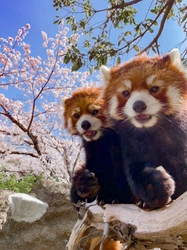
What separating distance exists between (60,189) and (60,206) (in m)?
0.32

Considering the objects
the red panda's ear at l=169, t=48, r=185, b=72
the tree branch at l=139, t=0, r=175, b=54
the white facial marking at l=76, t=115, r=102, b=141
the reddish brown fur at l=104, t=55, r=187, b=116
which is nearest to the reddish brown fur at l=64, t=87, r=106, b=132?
the white facial marking at l=76, t=115, r=102, b=141

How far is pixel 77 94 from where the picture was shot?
A: 10.3 feet

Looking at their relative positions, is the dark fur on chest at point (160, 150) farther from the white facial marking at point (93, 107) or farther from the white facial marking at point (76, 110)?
the white facial marking at point (76, 110)

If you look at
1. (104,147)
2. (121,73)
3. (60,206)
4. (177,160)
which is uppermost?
(121,73)

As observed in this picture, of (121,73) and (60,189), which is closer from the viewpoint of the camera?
(121,73)

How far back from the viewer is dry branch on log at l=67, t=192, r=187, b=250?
5.14 feet

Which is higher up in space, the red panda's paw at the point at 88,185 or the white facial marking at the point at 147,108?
the white facial marking at the point at 147,108

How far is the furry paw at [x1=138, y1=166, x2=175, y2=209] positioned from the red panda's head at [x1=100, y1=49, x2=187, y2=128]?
0.37m

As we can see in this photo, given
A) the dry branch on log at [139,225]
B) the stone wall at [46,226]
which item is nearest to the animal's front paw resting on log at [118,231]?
the dry branch on log at [139,225]

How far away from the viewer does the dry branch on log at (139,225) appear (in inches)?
61.7

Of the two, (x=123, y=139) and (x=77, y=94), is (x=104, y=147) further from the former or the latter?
(x=77, y=94)

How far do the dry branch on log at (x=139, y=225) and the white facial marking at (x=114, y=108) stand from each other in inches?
22.0

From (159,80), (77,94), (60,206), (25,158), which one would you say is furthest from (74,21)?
(25,158)

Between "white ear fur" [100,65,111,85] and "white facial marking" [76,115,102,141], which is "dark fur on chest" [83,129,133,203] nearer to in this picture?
"white facial marking" [76,115,102,141]
